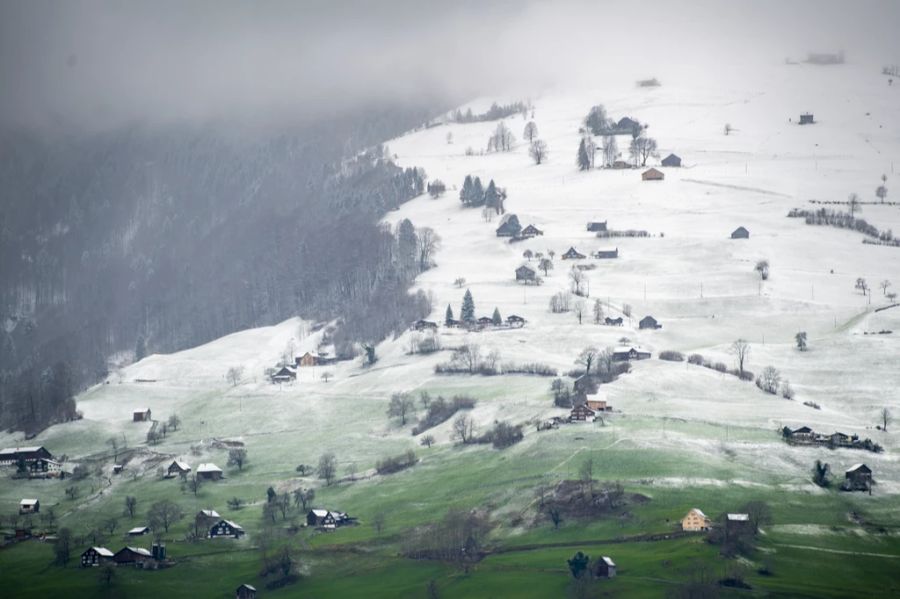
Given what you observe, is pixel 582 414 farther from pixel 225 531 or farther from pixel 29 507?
pixel 29 507

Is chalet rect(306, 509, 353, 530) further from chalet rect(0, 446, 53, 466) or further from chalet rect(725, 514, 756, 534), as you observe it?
chalet rect(0, 446, 53, 466)

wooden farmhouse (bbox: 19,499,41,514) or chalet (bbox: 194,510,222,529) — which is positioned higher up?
chalet (bbox: 194,510,222,529)

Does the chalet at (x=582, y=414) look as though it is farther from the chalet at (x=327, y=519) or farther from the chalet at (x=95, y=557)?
the chalet at (x=95, y=557)

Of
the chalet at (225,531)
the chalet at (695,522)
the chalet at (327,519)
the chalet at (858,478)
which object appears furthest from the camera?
the chalet at (327,519)

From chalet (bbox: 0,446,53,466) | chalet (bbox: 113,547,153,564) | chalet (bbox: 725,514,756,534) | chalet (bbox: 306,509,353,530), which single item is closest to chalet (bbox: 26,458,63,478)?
chalet (bbox: 0,446,53,466)

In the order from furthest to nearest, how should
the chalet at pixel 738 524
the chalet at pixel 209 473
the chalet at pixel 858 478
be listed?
the chalet at pixel 209 473
the chalet at pixel 858 478
the chalet at pixel 738 524

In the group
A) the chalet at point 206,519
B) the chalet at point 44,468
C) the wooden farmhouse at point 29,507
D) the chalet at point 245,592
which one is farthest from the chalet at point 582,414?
the chalet at point 44,468

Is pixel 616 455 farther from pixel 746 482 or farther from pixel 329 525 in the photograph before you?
pixel 329 525

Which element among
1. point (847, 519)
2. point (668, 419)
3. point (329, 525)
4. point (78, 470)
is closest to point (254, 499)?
point (329, 525)
